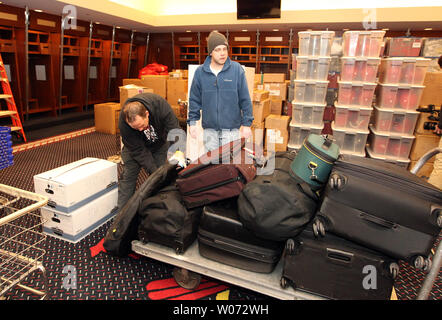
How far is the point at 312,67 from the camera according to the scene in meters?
3.84

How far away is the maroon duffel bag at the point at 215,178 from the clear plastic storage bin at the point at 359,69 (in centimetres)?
261

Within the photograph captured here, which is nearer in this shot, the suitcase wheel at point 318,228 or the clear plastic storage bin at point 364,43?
the suitcase wheel at point 318,228

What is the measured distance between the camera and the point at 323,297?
149cm

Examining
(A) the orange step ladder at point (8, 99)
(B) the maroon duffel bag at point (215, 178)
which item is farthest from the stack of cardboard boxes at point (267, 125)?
(A) the orange step ladder at point (8, 99)

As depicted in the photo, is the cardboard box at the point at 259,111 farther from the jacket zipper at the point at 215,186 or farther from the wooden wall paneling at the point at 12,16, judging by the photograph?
the wooden wall paneling at the point at 12,16

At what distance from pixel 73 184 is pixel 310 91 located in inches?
124

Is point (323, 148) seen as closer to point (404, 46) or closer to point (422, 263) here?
point (422, 263)

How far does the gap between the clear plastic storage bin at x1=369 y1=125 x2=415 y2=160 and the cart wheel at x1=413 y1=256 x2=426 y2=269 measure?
2843mm

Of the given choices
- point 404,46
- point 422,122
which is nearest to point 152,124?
point 422,122

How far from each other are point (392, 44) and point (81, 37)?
23.3 feet

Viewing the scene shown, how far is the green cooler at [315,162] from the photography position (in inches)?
62.1

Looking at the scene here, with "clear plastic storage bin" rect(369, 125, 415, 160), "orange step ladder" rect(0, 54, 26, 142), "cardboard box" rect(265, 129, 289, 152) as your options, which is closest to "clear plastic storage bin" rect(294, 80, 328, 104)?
"cardboard box" rect(265, 129, 289, 152)

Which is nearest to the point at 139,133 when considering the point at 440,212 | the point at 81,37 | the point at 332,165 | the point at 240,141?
the point at 240,141

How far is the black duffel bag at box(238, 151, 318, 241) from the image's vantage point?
144cm
